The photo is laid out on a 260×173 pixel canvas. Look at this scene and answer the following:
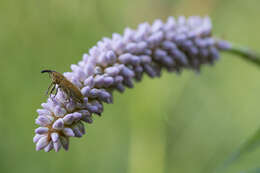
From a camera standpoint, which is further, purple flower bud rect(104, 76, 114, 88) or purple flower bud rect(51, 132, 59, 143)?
purple flower bud rect(104, 76, 114, 88)

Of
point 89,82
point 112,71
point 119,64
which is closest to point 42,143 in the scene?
point 89,82

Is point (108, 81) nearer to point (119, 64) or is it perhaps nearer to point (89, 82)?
point (89, 82)

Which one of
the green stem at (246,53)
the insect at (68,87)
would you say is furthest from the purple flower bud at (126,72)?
the green stem at (246,53)

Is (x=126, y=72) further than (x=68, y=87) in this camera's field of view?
Yes

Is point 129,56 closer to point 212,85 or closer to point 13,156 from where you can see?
point 13,156

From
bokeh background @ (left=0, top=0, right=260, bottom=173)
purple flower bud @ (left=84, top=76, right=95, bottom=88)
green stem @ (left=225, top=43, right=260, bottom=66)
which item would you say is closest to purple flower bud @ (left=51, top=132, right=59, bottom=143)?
purple flower bud @ (left=84, top=76, right=95, bottom=88)

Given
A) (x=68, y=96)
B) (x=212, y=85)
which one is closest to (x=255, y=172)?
(x=68, y=96)

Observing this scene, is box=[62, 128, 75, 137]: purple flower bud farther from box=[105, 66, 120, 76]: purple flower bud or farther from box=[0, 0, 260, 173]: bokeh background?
box=[0, 0, 260, 173]: bokeh background
